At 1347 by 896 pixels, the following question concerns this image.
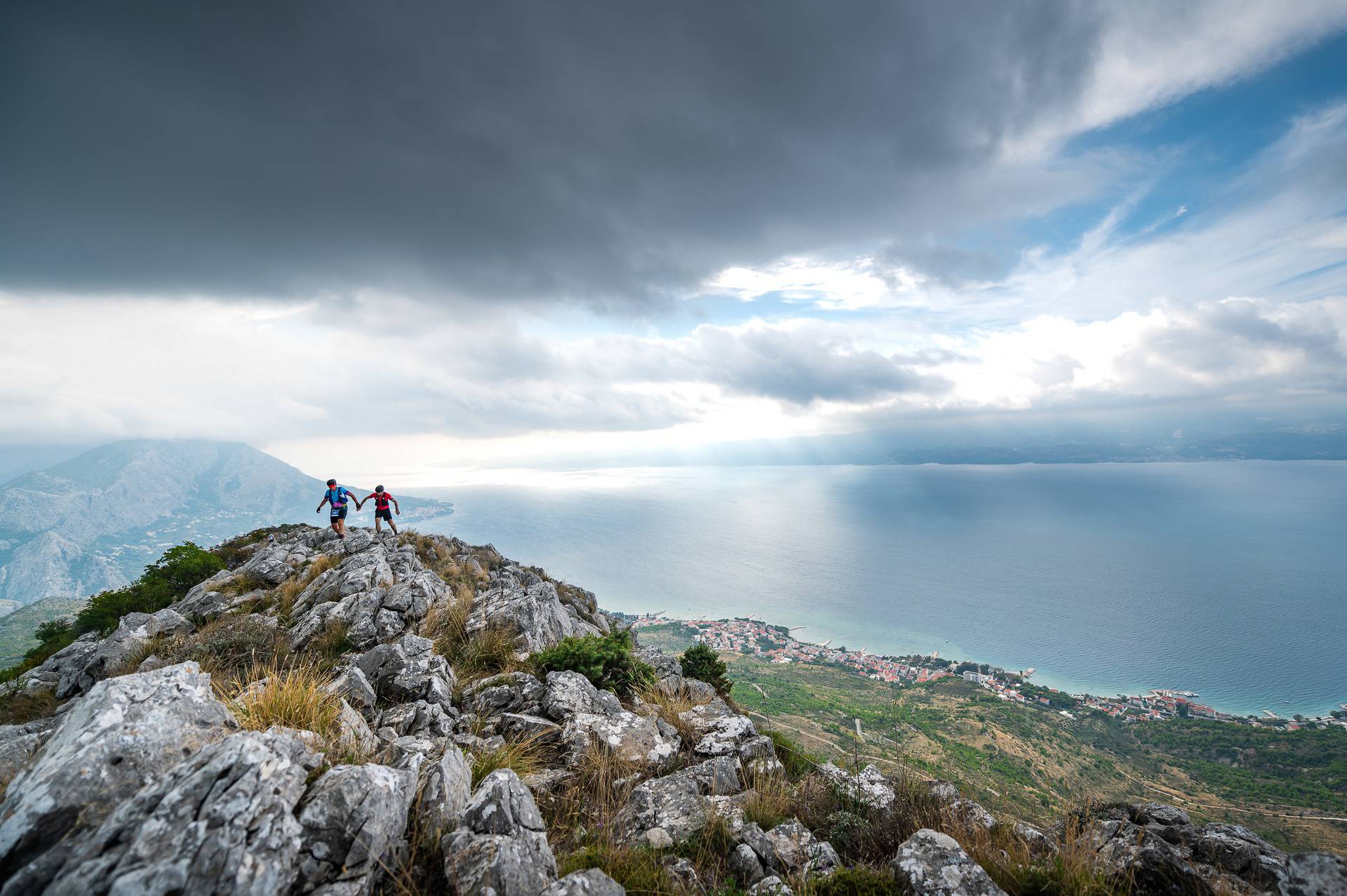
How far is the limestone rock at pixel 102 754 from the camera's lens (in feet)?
9.82

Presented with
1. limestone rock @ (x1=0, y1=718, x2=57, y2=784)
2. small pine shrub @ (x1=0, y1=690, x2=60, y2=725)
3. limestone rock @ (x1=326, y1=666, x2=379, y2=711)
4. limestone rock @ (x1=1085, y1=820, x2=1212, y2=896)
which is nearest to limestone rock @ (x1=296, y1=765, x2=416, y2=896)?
limestone rock @ (x1=0, y1=718, x2=57, y2=784)

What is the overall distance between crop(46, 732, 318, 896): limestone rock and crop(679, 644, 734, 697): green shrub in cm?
981

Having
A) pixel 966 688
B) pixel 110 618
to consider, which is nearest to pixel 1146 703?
pixel 966 688

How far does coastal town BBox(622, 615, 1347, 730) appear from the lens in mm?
44969

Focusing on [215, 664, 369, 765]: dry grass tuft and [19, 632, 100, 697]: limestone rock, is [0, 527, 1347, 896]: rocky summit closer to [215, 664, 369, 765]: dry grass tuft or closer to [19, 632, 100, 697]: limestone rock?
[215, 664, 369, 765]: dry grass tuft

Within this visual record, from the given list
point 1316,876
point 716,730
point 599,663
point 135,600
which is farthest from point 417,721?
point 135,600

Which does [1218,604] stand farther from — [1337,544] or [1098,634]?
[1337,544]

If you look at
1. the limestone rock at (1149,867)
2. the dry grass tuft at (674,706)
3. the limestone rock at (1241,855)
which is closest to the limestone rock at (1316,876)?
the limestone rock at (1241,855)

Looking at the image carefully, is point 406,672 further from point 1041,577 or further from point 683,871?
point 1041,577

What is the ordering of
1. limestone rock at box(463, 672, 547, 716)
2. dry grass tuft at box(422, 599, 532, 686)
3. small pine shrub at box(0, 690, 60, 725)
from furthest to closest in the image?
dry grass tuft at box(422, 599, 532, 686) < small pine shrub at box(0, 690, 60, 725) < limestone rock at box(463, 672, 547, 716)

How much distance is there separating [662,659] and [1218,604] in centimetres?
12147

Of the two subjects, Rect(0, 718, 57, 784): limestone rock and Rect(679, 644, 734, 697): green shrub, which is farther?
Rect(679, 644, 734, 697): green shrub

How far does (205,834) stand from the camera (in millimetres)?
3000

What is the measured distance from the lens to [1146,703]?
160 feet
